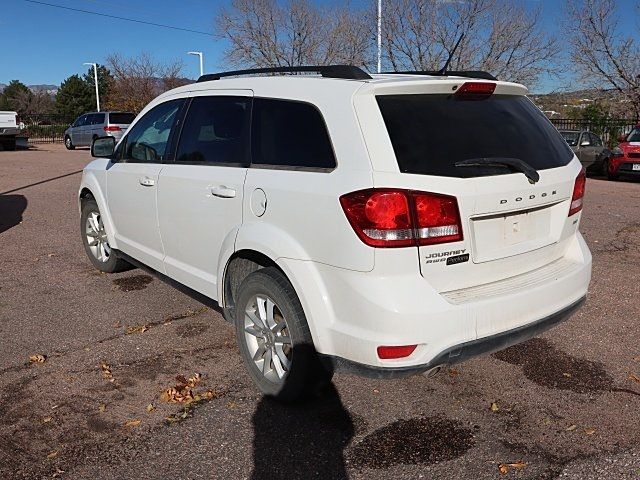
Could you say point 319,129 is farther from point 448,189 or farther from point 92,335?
point 92,335

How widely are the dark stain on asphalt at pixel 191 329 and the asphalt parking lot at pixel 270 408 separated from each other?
22 millimetres

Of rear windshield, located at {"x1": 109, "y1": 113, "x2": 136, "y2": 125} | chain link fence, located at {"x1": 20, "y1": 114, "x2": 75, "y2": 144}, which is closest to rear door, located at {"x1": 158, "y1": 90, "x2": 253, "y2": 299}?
rear windshield, located at {"x1": 109, "y1": 113, "x2": 136, "y2": 125}

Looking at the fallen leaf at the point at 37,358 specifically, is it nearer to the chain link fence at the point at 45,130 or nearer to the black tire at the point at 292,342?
the black tire at the point at 292,342

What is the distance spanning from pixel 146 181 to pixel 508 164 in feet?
9.10

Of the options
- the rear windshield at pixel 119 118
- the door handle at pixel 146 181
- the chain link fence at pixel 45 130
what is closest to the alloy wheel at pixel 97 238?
the door handle at pixel 146 181

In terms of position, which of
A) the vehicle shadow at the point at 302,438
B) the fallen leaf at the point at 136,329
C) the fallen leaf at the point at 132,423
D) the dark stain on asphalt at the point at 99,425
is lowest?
the dark stain on asphalt at the point at 99,425

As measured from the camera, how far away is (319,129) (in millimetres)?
3211

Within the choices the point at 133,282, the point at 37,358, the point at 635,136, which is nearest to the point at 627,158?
the point at 635,136

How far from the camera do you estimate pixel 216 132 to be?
13.2 feet

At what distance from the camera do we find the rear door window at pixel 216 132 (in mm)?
3776

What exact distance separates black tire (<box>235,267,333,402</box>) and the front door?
1.42 metres

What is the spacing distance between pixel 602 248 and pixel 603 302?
91.7 inches

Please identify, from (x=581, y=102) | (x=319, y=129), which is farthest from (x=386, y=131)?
(x=581, y=102)

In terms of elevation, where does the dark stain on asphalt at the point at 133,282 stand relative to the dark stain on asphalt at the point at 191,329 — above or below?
above
